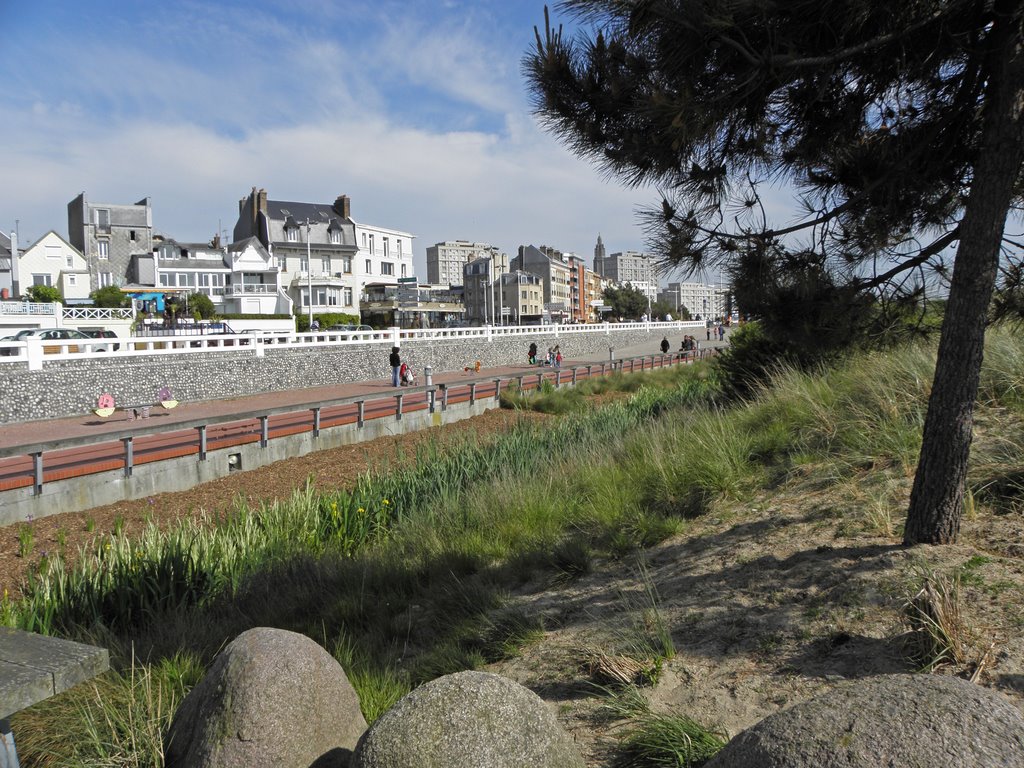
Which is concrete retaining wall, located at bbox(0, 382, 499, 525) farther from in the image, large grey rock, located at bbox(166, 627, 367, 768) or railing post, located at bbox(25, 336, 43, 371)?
large grey rock, located at bbox(166, 627, 367, 768)

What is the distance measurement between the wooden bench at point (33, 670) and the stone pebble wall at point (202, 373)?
20663 millimetres

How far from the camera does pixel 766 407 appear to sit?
28.3 feet

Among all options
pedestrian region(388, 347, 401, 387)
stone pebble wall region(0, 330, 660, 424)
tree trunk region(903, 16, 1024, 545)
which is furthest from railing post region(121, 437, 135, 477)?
pedestrian region(388, 347, 401, 387)

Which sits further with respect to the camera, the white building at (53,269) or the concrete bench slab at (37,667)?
the white building at (53,269)

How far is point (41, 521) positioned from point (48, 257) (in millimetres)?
70566

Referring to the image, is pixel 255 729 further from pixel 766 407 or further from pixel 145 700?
pixel 766 407

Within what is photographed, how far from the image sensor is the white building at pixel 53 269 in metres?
69.4

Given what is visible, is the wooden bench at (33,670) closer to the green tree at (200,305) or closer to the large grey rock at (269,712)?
the large grey rock at (269,712)

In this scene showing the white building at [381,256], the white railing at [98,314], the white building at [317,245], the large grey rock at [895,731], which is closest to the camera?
the large grey rock at [895,731]

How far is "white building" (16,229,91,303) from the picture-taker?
69375 millimetres

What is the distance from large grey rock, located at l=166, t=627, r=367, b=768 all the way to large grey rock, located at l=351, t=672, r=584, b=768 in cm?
53

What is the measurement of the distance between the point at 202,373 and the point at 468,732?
2568 centimetres

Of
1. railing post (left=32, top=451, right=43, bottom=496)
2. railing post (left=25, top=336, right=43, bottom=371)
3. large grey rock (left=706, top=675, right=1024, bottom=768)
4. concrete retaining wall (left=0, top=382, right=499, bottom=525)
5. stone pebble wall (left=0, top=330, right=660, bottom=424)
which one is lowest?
concrete retaining wall (left=0, top=382, right=499, bottom=525)

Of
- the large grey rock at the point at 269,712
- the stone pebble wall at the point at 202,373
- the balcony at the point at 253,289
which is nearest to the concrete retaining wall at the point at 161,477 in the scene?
the stone pebble wall at the point at 202,373
